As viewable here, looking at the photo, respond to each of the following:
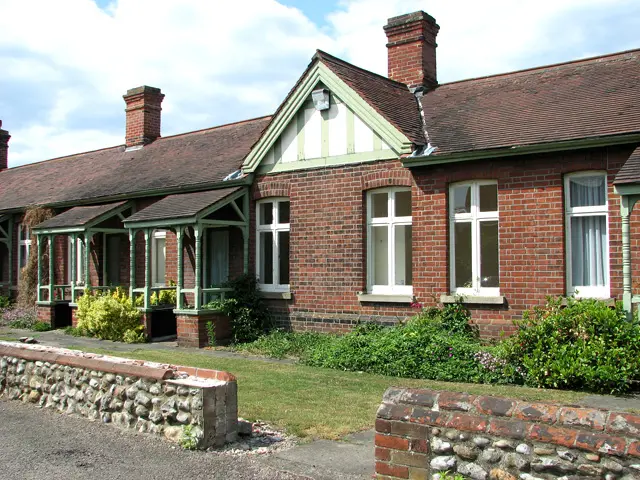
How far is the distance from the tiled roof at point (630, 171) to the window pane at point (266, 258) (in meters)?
7.88

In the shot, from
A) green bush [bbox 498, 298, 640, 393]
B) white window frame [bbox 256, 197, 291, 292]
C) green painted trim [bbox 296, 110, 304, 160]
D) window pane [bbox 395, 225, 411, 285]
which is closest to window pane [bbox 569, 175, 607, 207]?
green bush [bbox 498, 298, 640, 393]

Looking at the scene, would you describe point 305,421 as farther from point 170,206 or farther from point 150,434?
point 170,206

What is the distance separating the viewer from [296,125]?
14.7 m

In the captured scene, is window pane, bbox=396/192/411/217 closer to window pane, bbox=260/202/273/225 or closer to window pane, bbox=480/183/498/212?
window pane, bbox=480/183/498/212

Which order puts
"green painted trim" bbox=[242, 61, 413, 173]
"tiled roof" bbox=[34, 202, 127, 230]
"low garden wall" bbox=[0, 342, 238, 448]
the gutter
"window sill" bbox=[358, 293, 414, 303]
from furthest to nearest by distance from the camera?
"tiled roof" bbox=[34, 202, 127, 230], the gutter, "green painted trim" bbox=[242, 61, 413, 173], "window sill" bbox=[358, 293, 414, 303], "low garden wall" bbox=[0, 342, 238, 448]

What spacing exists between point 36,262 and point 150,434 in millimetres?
15379

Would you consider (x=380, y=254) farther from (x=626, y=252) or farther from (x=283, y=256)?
(x=626, y=252)

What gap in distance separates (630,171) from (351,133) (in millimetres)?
5782

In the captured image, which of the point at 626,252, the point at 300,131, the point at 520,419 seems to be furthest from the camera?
the point at 300,131

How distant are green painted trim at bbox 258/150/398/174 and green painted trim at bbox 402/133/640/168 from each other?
→ 0.70 m

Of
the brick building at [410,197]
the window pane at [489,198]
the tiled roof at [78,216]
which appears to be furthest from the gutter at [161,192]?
the window pane at [489,198]

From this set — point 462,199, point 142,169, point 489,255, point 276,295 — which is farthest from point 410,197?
point 142,169

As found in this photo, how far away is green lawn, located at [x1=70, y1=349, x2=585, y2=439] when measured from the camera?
24.2 feet

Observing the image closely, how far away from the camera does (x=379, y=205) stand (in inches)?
539
